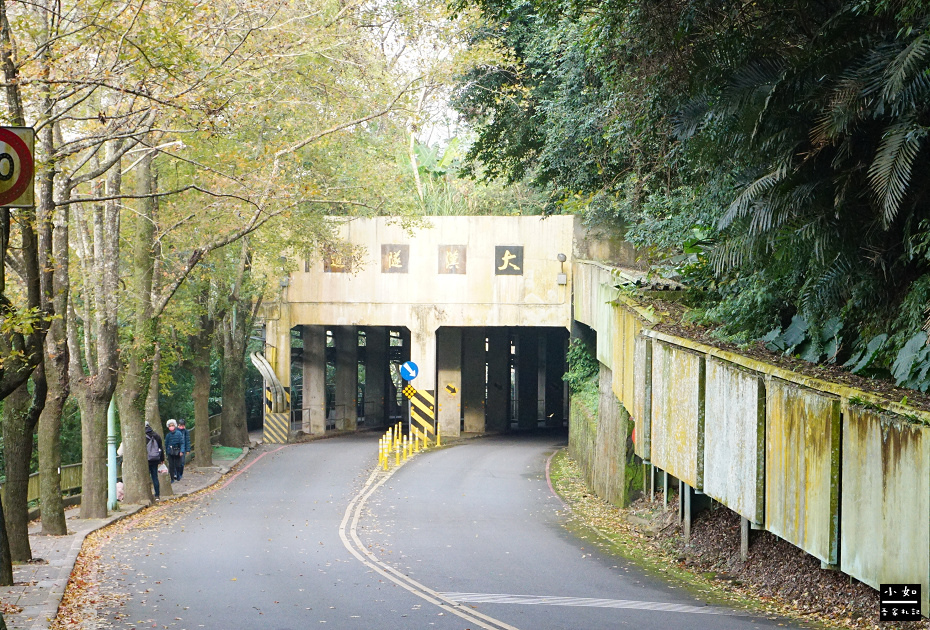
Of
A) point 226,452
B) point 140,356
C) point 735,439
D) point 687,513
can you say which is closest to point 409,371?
point 226,452

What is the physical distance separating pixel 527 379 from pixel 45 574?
34.1 meters

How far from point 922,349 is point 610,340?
1073cm

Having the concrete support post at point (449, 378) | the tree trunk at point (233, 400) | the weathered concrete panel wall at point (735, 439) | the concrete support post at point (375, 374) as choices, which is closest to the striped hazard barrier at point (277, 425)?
the tree trunk at point (233, 400)

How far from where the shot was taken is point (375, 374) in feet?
148

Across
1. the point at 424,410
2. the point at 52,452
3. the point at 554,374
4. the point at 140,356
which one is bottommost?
the point at 554,374

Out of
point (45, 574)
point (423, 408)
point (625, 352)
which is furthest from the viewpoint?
point (423, 408)

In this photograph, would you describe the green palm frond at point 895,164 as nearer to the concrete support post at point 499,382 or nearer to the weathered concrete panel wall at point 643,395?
the weathered concrete panel wall at point 643,395

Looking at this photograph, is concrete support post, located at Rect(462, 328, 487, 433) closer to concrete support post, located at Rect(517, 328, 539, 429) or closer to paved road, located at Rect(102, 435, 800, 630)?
concrete support post, located at Rect(517, 328, 539, 429)

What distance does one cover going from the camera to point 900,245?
10.6 m

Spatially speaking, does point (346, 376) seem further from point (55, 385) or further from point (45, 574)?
point (45, 574)

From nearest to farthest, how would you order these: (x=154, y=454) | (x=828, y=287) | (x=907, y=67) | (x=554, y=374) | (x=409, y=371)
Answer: (x=907, y=67) → (x=828, y=287) → (x=154, y=454) → (x=409, y=371) → (x=554, y=374)

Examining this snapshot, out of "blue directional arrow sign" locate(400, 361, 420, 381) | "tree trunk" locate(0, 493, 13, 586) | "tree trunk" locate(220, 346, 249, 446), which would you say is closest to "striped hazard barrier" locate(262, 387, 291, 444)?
"tree trunk" locate(220, 346, 249, 446)

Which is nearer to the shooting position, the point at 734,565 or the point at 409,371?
the point at 734,565

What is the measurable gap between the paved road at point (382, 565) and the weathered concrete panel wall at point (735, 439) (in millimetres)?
1277
